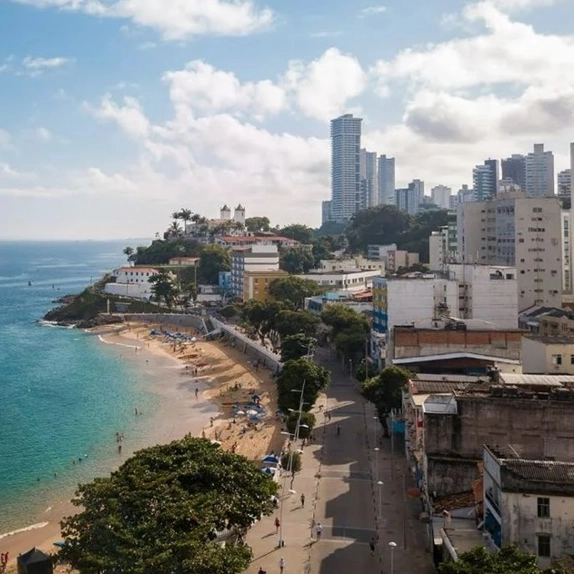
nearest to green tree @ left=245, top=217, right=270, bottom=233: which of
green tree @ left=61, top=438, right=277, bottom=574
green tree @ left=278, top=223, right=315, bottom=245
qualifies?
green tree @ left=278, top=223, right=315, bottom=245

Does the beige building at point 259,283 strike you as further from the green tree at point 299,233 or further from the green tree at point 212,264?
the green tree at point 299,233

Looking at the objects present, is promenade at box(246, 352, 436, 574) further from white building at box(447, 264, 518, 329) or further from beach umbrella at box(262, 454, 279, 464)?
white building at box(447, 264, 518, 329)

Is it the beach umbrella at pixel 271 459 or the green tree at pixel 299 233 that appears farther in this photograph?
the green tree at pixel 299 233

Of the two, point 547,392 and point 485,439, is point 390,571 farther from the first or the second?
point 547,392

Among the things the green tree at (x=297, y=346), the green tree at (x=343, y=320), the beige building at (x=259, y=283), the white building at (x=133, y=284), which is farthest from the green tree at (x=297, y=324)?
the white building at (x=133, y=284)

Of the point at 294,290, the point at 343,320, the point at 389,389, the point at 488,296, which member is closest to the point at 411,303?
the point at 488,296

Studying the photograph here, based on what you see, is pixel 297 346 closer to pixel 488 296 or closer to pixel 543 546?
pixel 488 296
